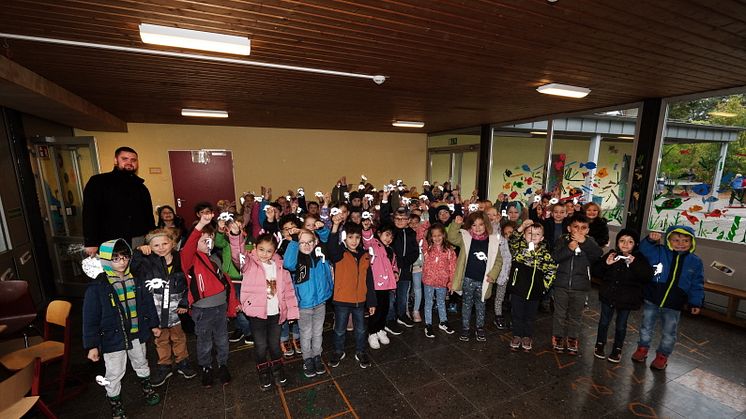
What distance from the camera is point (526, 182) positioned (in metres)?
8.39

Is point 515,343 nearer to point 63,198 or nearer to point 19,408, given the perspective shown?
point 19,408

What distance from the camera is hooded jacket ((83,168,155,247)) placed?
3.21 m

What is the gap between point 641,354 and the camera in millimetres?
3402

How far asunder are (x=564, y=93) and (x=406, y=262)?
3579 mm

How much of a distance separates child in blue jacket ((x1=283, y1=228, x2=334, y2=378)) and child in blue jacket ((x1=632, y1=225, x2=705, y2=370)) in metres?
3.47

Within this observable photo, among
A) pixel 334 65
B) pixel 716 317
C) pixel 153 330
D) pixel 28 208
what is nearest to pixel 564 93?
pixel 334 65

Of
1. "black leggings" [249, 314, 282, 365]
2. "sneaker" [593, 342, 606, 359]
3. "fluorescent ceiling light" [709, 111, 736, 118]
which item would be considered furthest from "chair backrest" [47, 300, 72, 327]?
"fluorescent ceiling light" [709, 111, 736, 118]

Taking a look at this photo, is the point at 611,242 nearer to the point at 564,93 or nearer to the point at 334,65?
the point at 564,93

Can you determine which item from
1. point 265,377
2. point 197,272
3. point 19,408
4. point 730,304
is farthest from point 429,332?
point 730,304

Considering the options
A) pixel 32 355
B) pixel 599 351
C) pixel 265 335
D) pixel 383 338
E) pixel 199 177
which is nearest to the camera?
pixel 32 355

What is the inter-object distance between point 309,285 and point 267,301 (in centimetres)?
42

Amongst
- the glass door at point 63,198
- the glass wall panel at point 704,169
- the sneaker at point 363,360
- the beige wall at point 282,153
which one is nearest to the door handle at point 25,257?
the glass door at point 63,198

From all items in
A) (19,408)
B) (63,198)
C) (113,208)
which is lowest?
(19,408)

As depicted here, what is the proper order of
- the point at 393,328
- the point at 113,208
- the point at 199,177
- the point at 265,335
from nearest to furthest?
the point at 265,335
the point at 113,208
the point at 393,328
the point at 199,177
